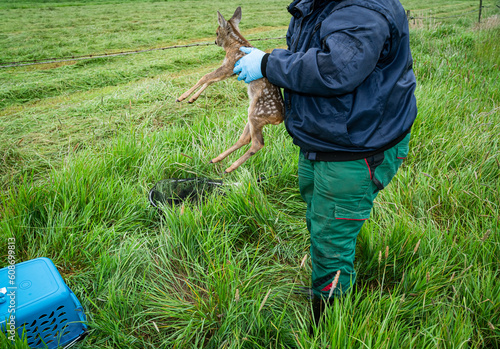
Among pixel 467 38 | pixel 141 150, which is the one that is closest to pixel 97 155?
pixel 141 150

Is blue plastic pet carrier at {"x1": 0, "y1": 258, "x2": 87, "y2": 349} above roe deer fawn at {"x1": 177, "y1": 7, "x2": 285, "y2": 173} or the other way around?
the other way around

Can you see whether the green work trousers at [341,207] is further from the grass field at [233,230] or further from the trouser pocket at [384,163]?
the grass field at [233,230]

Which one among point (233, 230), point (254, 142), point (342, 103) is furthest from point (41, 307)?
A: point (342, 103)

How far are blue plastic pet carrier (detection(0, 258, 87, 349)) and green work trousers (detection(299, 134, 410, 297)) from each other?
134 cm

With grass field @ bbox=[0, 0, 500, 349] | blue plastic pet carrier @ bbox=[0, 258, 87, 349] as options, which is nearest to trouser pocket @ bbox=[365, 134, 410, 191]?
grass field @ bbox=[0, 0, 500, 349]

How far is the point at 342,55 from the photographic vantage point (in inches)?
61.9

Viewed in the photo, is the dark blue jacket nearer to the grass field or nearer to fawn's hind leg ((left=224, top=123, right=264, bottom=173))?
fawn's hind leg ((left=224, top=123, right=264, bottom=173))

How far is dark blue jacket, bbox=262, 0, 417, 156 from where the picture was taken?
5.18ft

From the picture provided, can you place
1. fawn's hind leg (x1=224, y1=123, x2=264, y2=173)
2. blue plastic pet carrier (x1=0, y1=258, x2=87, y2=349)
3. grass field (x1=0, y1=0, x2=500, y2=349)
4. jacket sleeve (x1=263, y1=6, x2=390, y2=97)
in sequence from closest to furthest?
jacket sleeve (x1=263, y1=6, x2=390, y2=97), blue plastic pet carrier (x1=0, y1=258, x2=87, y2=349), grass field (x1=0, y1=0, x2=500, y2=349), fawn's hind leg (x1=224, y1=123, x2=264, y2=173)

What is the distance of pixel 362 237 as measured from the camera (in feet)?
7.87

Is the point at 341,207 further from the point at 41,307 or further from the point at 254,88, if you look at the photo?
the point at 41,307

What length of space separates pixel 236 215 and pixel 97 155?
151 cm

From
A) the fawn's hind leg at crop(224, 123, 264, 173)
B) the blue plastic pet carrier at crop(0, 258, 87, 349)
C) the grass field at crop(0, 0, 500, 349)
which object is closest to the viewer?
the blue plastic pet carrier at crop(0, 258, 87, 349)

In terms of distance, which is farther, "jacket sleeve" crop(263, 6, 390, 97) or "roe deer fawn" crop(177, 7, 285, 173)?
"roe deer fawn" crop(177, 7, 285, 173)
